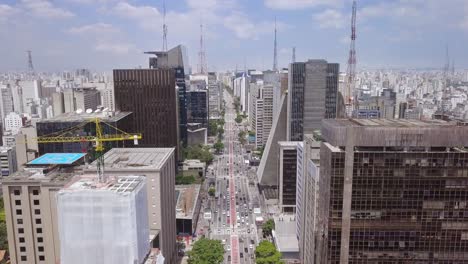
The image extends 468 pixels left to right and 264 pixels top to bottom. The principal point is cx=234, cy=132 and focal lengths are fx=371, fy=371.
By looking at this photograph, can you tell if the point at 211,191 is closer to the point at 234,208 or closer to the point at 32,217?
the point at 234,208

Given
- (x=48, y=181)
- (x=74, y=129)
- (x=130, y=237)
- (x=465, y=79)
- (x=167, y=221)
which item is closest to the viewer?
(x=130, y=237)

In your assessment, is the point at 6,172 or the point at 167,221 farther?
the point at 6,172

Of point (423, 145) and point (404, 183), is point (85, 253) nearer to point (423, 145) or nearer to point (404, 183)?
point (404, 183)

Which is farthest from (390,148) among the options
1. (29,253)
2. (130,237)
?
(29,253)

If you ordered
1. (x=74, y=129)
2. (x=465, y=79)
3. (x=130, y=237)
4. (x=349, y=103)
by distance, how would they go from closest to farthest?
(x=130, y=237), (x=74, y=129), (x=349, y=103), (x=465, y=79)

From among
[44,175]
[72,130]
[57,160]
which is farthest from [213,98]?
[44,175]
